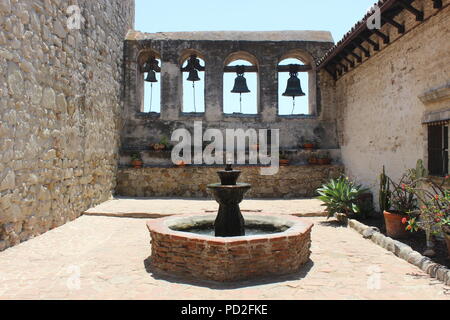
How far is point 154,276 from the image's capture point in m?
4.01

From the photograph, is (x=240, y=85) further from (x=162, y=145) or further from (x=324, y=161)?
(x=324, y=161)

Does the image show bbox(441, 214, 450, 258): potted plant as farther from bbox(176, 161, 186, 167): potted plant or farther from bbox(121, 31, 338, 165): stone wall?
bbox(176, 161, 186, 167): potted plant

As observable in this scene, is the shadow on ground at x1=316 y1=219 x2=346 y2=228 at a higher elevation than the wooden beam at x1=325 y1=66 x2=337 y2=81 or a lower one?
lower

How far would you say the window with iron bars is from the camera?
596 cm

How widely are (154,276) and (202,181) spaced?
6721 millimetres

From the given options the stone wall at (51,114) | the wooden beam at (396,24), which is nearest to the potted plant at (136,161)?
the stone wall at (51,114)

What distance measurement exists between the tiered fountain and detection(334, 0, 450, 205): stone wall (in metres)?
3.52

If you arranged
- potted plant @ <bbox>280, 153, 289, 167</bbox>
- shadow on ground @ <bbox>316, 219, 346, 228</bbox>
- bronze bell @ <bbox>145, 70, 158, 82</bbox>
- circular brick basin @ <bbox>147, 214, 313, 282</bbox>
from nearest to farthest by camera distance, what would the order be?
circular brick basin @ <bbox>147, 214, 313, 282</bbox> → shadow on ground @ <bbox>316, 219, 346, 228</bbox> → potted plant @ <bbox>280, 153, 289, 167</bbox> → bronze bell @ <bbox>145, 70, 158, 82</bbox>

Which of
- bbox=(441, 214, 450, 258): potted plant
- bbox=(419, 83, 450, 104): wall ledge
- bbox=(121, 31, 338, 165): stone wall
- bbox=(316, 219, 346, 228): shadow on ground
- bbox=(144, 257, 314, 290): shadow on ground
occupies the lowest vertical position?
bbox=(144, 257, 314, 290): shadow on ground

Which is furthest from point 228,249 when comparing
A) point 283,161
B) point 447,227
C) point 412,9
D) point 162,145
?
point 162,145

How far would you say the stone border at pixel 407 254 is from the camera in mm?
3905

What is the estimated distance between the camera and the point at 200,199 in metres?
10.3

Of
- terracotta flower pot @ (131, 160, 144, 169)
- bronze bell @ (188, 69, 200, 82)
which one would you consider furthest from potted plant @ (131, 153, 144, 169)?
bronze bell @ (188, 69, 200, 82)

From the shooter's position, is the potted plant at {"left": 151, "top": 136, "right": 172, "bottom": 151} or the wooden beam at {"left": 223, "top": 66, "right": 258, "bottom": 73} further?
the wooden beam at {"left": 223, "top": 66, "right": 258, "bottom": 73}
